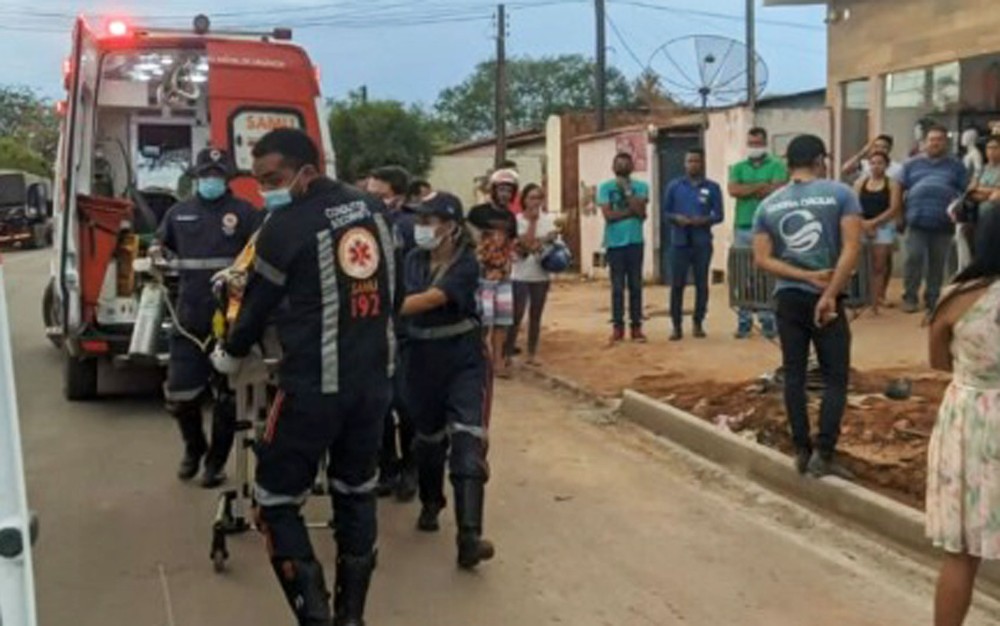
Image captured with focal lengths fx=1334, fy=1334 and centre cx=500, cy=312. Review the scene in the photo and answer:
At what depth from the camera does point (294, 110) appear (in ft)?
35.3

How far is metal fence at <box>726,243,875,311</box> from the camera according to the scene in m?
9.77

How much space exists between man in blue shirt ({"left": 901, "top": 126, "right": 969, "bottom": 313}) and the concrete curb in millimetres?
4168

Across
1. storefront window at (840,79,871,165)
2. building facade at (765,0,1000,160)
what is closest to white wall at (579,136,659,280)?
storefront window at (840,79,871,165)

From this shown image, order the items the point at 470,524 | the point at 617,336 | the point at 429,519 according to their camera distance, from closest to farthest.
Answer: the point at 470,524 → the point at 429,519 → the point at 617,336

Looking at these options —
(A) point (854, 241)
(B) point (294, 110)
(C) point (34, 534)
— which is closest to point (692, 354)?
(B) point (294, 110)

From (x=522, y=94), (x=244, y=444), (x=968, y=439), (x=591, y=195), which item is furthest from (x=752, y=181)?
(x=522, y=94)

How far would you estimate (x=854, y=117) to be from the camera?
17.4 m

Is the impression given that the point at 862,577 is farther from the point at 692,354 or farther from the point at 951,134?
the point at 951,134

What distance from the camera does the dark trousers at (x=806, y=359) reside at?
6855 mm

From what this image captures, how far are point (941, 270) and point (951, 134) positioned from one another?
11.7 feet

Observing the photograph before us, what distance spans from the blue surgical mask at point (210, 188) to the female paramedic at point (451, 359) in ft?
6.62

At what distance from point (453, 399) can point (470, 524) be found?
1.94 ft

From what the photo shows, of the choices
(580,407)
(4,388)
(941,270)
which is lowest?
(580,407)

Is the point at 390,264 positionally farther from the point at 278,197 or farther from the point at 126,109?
the point at 126,109
